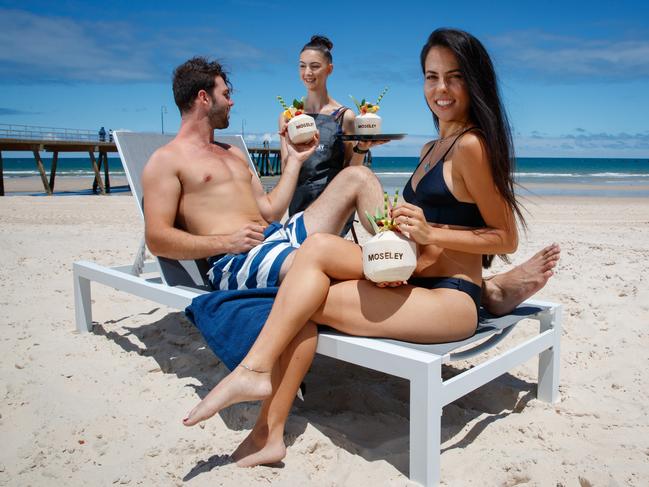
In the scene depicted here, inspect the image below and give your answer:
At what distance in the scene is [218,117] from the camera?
3.19m

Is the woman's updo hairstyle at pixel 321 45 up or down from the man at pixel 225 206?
up

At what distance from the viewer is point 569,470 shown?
2.02 metres

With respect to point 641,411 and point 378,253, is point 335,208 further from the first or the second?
point 641,411

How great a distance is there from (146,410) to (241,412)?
1.43 feet

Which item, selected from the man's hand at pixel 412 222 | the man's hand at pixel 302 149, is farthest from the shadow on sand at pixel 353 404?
the man's hand at pixel 302 149

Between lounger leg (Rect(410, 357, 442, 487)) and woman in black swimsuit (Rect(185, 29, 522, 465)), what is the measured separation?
238 mm

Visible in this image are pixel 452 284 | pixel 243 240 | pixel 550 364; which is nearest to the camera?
pixel 452 284

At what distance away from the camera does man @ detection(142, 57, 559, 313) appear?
8.71 ft

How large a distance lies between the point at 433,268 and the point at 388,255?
1.19 ft

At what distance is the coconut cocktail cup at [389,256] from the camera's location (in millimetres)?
1906

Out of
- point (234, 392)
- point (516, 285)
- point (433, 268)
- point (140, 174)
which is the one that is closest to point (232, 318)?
point (234, 392)

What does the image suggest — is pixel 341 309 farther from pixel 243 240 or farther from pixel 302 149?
pixel 302 149

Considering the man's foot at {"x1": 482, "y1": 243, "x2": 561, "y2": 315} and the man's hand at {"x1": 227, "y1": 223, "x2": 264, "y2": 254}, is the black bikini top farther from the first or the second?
the man's hand at {"x1": 227, "y1": 223, "x2": 264, "y2": 254}

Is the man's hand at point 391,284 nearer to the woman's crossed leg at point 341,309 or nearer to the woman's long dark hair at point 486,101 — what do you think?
the woman's crossed leg at point 341,309
